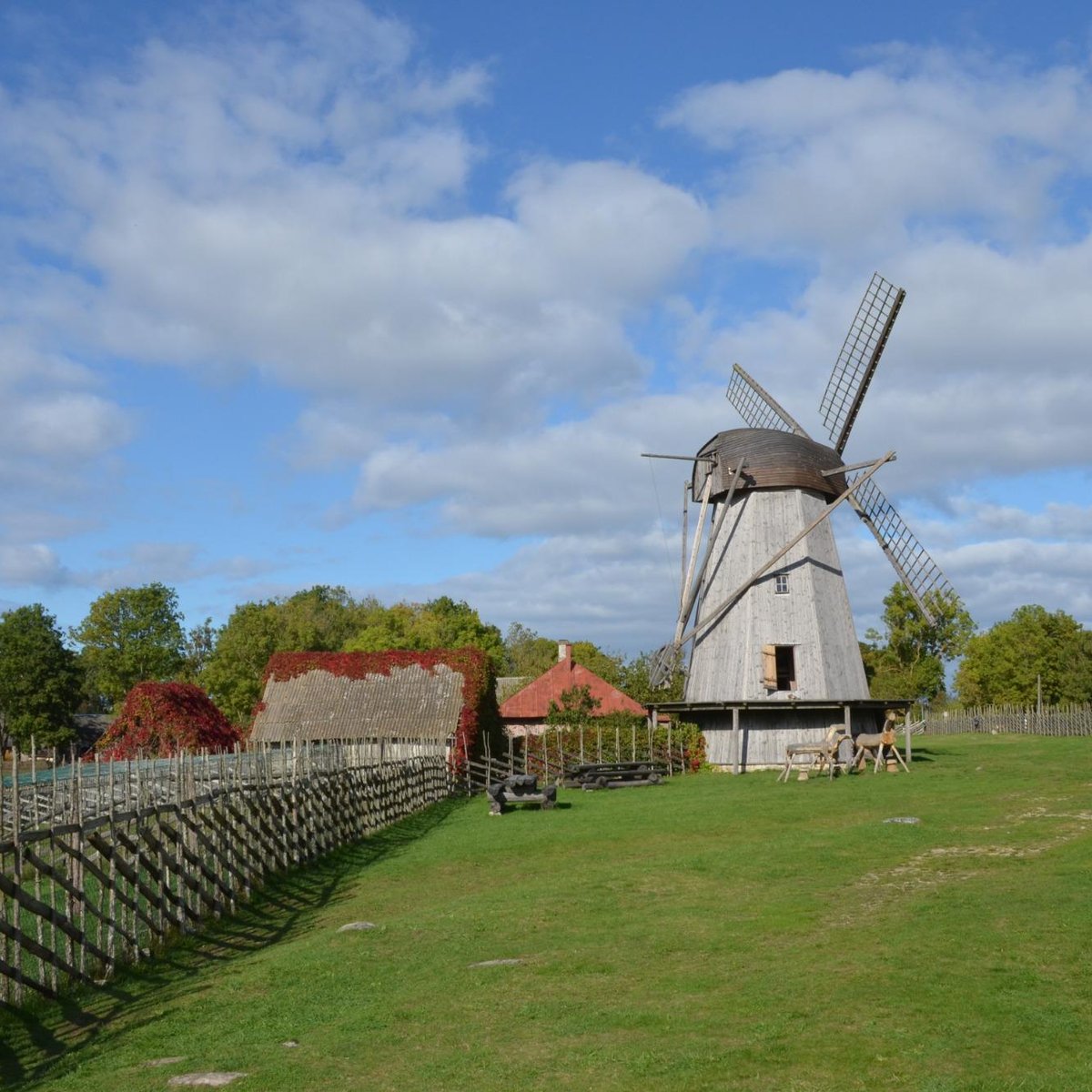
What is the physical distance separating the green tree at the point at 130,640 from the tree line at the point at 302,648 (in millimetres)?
78

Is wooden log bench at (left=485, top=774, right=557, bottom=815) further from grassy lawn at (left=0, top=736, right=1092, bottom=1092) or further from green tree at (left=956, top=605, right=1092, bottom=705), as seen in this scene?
green tree at (left=956, top=605, right=1092, bottom=705)

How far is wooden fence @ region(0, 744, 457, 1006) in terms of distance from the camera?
1070cm

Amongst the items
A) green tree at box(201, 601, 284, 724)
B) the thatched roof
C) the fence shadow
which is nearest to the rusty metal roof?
the thatched roof

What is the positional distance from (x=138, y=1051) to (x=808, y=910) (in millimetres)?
7222

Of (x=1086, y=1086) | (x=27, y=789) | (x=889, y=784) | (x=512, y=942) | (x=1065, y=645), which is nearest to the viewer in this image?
(x=1086, y=1086)

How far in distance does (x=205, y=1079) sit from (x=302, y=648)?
78.7 metres

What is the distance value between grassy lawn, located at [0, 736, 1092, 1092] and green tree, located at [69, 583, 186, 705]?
222 ft

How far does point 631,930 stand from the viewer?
40.5 ft

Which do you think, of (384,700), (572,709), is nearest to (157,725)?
(384,700)

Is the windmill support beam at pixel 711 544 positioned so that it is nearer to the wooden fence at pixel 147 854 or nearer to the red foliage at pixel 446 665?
the red foliage at pixel 446 665

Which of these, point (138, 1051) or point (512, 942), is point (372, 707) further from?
point (138, 1051)

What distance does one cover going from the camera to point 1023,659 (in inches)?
3049

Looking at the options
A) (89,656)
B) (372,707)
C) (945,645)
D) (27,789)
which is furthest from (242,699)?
(27,789)

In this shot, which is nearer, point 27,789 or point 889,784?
point 27,789
